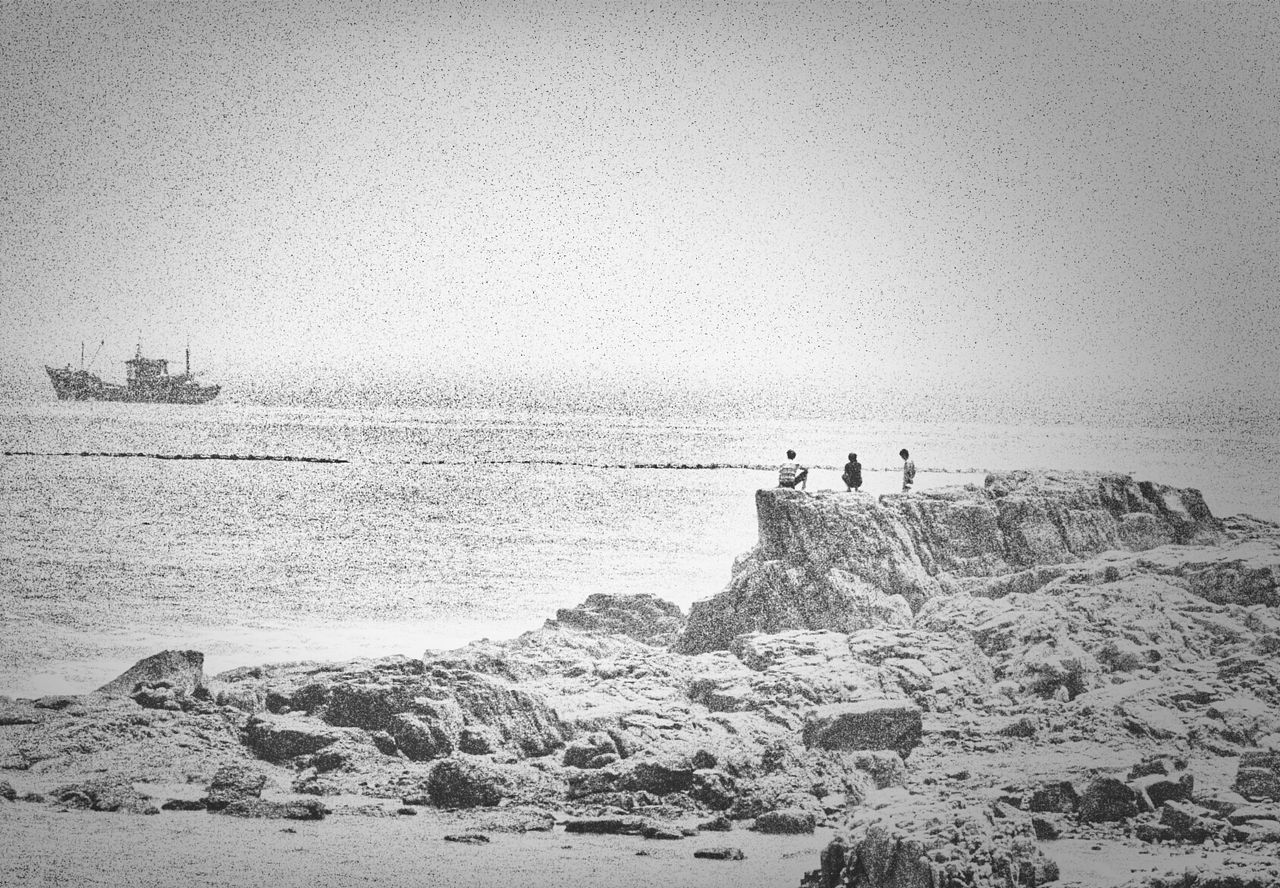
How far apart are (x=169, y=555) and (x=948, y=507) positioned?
586 cm

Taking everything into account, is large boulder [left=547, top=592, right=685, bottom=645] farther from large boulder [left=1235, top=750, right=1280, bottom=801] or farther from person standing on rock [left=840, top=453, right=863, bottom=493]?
large boulder [left=1235, top=750, right=1280, bottom=801]

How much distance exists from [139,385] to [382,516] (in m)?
2.95

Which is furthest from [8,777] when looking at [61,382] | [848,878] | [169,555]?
[61,382]

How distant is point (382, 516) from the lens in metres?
12.7

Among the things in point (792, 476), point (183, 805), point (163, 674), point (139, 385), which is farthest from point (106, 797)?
point (139, 385)

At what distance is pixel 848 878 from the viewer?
20.9ft

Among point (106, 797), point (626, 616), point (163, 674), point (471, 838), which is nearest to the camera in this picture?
point (471, 838)

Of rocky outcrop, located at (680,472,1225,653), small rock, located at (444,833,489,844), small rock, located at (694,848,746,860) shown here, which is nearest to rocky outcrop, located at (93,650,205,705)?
small rock, located at (444,833,489,844)

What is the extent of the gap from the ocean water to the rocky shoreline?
3.28ft

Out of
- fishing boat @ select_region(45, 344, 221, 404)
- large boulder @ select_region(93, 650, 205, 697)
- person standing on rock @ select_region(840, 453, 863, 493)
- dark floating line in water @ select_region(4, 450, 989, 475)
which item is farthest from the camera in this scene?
fishing boat @ select_region(45, 344, 221, 404)

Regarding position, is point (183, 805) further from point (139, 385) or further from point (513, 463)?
point (513, 463)

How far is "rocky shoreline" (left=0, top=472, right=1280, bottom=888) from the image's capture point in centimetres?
709

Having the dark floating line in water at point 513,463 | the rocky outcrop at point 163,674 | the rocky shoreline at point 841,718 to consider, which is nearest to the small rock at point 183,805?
the rocky shoreline at point 841,718

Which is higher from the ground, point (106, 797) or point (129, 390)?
point (129, 390)
